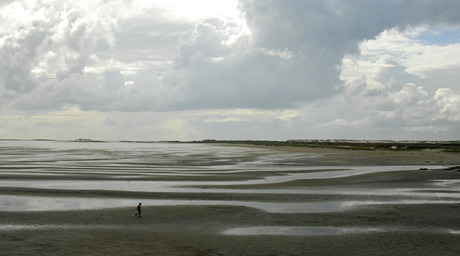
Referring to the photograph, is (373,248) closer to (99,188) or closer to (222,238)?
(222,238)

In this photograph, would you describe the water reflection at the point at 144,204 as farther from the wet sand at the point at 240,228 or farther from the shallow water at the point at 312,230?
the shallow water at the point at 312,230

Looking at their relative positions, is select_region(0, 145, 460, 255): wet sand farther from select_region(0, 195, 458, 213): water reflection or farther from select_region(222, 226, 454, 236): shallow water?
select_region(0, 195, 458, 213): water reflection

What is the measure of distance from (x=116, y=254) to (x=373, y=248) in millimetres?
10663

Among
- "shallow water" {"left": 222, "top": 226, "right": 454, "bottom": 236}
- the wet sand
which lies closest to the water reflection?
the wet sand

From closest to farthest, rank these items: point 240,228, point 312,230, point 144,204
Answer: point 312,230 < point 240,228 < point 144,204

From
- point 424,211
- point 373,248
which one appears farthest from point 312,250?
point 424,211

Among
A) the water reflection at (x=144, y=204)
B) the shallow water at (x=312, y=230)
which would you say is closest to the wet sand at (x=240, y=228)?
the shallow water at (x=312, y=230)

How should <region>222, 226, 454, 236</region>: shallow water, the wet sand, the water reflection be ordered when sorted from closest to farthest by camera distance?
the wet sand, <region>222, 226, 454, 236</region>: shallow water, the water reflection

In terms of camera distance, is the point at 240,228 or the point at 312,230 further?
the point at 240,228

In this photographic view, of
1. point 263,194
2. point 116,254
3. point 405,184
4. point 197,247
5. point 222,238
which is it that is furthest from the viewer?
point 405,184

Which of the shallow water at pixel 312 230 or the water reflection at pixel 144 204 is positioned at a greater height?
the water reflection at pixel 144 204

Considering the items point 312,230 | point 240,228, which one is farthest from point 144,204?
point 312,230

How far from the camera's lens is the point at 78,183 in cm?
3422

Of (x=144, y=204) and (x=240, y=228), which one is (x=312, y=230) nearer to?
(x=240, y=228)
